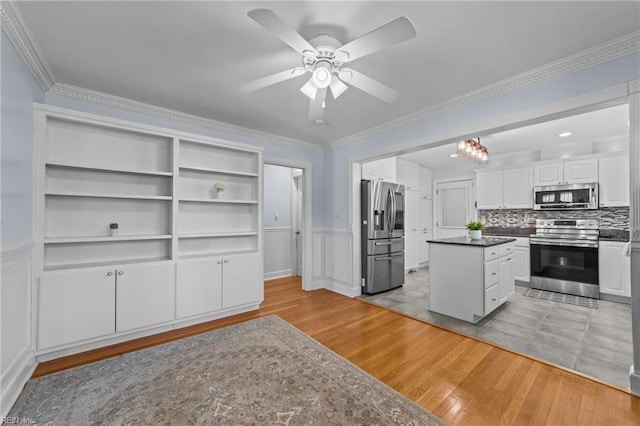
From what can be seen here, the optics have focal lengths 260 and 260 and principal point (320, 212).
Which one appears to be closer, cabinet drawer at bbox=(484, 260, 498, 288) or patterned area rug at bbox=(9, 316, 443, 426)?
patterned area rug at bbox=(9, 316, 443, 426)

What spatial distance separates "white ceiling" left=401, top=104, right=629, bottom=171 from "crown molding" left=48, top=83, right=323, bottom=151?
10.9 feet

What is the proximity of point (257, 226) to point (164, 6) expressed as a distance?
8.13ft

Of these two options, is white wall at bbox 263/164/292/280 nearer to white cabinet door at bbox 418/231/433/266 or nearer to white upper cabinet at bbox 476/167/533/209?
white cabinet door at bbox 418/231/433/266

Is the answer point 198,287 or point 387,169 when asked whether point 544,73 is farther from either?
point 198,287

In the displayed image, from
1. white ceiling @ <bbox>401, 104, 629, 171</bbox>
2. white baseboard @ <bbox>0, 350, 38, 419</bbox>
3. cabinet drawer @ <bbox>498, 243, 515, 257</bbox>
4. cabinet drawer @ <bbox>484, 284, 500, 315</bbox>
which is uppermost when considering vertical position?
white ceiling @ <bbox>401, 104, 629, 171</bbox>

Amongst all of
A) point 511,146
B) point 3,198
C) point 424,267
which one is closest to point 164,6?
point 3,198

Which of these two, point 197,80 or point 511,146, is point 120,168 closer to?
point 197,80

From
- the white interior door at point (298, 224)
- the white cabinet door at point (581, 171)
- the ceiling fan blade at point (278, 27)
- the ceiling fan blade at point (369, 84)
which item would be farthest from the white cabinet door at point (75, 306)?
the white cabinet door at point (581, 171)

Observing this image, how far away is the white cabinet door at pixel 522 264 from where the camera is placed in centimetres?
456

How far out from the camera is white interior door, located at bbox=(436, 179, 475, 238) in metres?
6.17

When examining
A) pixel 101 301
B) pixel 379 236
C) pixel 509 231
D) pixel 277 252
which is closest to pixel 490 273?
pixel 379 236

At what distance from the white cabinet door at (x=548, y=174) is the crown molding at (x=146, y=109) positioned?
15.2 ft

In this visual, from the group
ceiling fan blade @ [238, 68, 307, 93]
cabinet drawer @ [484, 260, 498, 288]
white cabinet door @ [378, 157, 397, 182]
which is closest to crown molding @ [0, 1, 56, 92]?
ceiling fan blade @ [238, 68, 307, 93]

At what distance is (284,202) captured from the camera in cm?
560
